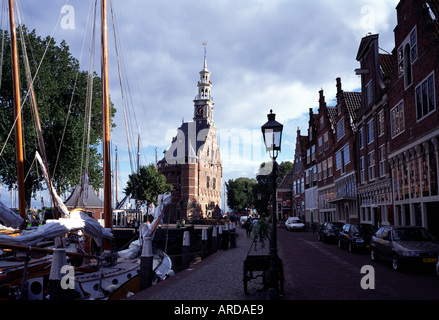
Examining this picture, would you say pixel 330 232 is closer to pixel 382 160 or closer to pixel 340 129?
pixel 382 160

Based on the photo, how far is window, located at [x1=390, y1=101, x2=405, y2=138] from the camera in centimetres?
2288

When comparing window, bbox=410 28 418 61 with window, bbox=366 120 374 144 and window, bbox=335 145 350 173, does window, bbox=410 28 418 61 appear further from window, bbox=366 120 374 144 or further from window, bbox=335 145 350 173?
window, bbox=335 145 350 173

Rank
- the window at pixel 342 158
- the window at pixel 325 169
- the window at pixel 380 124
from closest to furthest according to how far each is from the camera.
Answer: the window at pixel 380 124
the window at pixel 342 158
the window at pixel 325 169

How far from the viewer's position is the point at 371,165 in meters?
30.1

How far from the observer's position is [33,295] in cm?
1047

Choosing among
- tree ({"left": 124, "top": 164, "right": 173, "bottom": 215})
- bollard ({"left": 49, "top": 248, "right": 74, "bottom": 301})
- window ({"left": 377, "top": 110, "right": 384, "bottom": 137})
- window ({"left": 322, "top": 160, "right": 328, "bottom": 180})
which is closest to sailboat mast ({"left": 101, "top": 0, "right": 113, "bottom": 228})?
bollard ({"left": 49, "top": 248, "right": 74, "bottom": 301})

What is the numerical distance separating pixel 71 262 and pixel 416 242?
12724 millimetres

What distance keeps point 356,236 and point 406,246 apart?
726cm

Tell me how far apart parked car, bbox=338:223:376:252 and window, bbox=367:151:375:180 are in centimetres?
958

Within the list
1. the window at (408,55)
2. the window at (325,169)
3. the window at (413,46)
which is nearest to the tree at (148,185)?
the window at (325,169)

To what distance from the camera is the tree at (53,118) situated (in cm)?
2925

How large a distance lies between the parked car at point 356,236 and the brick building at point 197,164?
210 ft

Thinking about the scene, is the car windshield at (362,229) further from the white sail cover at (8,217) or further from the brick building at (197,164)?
the brick building at (197,164)

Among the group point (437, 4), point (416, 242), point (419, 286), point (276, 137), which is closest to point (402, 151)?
point (437, 4)
